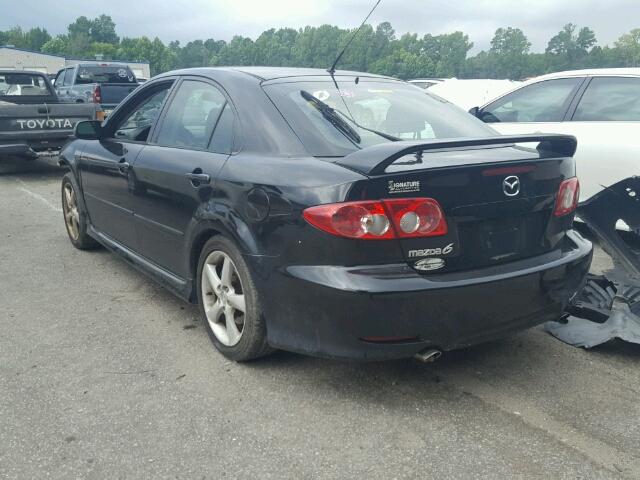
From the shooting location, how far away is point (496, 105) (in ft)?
21.2

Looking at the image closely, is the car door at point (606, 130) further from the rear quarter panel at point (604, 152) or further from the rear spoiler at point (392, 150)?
the rear spoiler at point (392, 150)

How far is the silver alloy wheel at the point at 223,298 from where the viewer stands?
3.18 meters

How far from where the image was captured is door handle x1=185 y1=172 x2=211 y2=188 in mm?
3242

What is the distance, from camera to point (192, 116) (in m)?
3.71

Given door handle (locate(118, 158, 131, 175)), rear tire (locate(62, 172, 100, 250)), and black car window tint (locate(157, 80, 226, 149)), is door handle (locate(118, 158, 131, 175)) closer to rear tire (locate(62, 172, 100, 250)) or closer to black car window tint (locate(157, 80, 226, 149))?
black car window tint (locate(157, 80, 226, 149))

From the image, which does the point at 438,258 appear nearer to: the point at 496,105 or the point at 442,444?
the point at 442,444

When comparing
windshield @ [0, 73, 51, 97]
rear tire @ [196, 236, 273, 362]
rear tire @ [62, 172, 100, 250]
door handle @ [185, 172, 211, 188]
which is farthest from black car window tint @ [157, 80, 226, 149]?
windshield @ [0, 73, 51, 97]

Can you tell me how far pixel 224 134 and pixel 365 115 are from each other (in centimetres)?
78

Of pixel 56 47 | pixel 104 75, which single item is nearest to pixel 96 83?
pixel 104 75

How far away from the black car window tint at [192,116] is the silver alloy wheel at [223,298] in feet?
2.33

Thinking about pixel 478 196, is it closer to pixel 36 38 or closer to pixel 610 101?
pixel 610 101

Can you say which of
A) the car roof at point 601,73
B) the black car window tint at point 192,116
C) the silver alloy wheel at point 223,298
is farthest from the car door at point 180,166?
the car roof at point 601,73

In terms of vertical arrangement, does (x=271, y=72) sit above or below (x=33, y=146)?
above
